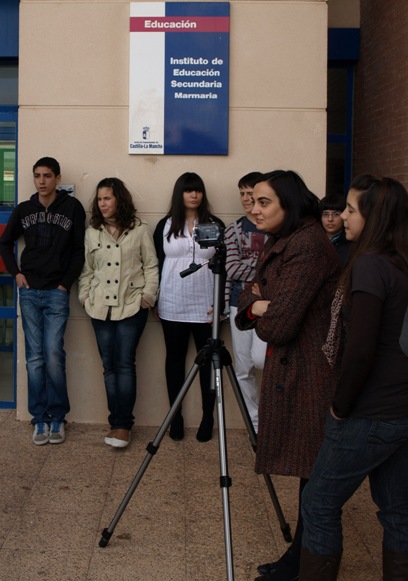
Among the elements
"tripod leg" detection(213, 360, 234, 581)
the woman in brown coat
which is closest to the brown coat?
the woman in brown coat

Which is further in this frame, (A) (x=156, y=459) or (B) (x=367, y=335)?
(A) (x=156, y=459)

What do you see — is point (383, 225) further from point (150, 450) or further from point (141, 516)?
point (141, 516)

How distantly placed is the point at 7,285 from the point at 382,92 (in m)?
4.43

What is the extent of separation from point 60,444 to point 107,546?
1.75m

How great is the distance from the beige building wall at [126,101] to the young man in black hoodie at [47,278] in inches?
12.0

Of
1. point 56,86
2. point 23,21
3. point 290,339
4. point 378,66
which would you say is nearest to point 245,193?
point 56,86

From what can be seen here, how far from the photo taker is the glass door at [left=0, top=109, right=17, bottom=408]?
6332 millimetres

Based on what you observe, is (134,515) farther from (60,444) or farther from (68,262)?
(68,262)

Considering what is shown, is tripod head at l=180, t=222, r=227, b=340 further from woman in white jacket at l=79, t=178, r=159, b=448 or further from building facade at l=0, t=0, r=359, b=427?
building facade at l=0, t=0, r=359, b=427

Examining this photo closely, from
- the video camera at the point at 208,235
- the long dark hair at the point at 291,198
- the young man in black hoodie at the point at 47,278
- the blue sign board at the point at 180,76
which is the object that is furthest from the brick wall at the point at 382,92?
the long dark hair at the point at 291,198

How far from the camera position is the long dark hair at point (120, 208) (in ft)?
18.6

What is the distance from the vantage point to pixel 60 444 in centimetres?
571

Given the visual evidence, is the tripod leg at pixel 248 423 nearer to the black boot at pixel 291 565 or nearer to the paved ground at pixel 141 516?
the paved ground at pixel 141 516

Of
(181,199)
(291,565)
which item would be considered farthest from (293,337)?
(181,199)
